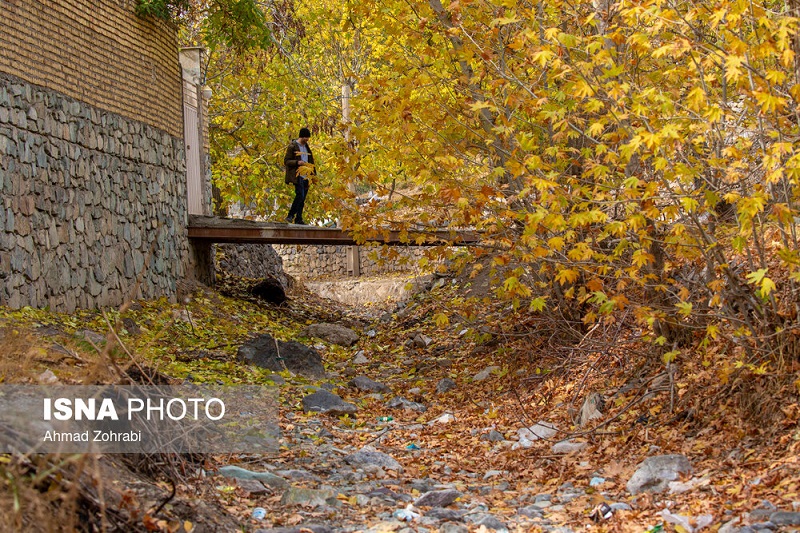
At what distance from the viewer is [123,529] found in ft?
12.7

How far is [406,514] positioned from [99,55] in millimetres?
8638

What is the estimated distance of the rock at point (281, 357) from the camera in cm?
1000

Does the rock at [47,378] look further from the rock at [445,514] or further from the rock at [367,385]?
the rock at [367,385]

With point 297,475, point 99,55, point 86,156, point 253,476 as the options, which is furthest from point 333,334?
point 253,476

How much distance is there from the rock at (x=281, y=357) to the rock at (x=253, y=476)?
13.2 feet

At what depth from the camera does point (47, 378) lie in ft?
19.2

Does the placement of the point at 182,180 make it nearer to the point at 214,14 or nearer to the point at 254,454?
the point at 214,14

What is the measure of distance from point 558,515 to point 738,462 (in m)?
1.28

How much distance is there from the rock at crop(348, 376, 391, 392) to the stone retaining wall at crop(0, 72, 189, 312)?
2.86m

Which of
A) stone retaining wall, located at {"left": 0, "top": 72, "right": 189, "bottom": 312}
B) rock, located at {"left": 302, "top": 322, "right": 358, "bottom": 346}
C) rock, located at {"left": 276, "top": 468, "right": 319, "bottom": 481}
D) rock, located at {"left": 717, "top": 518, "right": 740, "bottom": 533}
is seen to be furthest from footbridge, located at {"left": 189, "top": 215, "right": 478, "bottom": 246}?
rock, located at {"left": 717, "top": 518, "right": 740, "bottom": 533}

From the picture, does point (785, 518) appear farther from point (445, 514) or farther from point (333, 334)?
point (333, 334)

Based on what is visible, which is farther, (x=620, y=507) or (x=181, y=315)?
(x=181, y=315)

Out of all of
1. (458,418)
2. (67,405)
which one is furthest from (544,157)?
(67,405)

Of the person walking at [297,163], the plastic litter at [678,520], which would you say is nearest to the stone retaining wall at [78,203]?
the person walking at [297,163]
